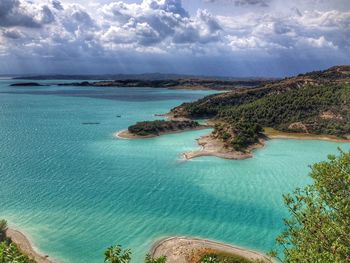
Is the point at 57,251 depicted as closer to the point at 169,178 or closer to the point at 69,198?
the point at 69,198

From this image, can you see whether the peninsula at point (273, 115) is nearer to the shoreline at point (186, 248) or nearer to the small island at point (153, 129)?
the small island at point (153, 129)

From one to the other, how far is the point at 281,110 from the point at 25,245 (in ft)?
358

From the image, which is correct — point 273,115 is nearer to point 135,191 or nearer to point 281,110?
point 281,110

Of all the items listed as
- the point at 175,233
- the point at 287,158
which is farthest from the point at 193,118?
the point at 175,233

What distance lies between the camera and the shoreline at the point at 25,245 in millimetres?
35562

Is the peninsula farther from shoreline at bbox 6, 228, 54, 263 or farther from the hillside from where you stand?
shoreline at bbox 6, 228, 54, 263

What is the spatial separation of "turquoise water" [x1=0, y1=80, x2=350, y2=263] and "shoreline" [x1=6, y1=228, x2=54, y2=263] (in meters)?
0.89

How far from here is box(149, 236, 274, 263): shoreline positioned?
1437 inches

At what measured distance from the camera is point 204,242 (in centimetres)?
3934

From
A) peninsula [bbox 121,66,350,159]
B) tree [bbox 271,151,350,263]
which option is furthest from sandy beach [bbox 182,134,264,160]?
tree [bbox 271,151,350,263]

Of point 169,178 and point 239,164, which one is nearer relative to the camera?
point 169,178

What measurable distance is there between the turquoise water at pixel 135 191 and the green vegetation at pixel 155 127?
23.3 feet

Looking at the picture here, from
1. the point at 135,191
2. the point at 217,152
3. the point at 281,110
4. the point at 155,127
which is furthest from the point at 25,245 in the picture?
the point at 281,110

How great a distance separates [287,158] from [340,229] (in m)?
64.3
